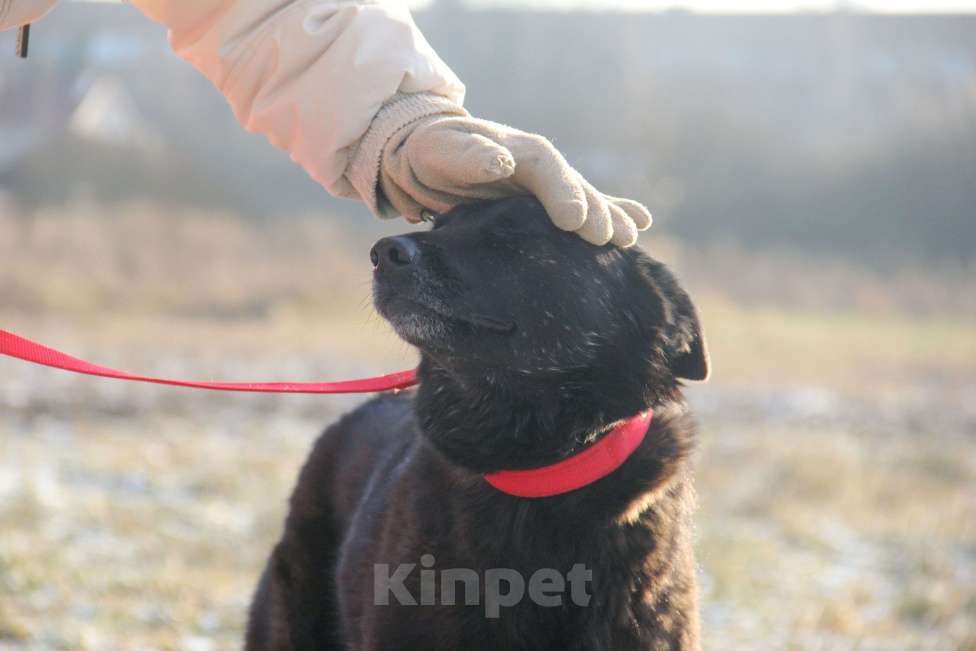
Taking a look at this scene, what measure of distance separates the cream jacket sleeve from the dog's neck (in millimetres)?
586

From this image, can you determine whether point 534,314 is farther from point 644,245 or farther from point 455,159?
point 644,245

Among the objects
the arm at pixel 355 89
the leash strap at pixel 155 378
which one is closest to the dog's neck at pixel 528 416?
the leash strap at pixel 155 378

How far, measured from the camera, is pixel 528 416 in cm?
270

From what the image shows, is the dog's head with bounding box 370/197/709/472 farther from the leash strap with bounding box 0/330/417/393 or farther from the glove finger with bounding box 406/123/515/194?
the leash strap with bounding box 0/330/417/393

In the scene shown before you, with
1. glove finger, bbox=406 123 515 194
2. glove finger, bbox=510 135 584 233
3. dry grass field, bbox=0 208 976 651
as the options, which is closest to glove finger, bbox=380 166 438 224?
glove finger, bbox=406 123 515 194

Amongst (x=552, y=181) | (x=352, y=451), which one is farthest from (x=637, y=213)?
(x=352, y=451)

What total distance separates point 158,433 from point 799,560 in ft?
14.7

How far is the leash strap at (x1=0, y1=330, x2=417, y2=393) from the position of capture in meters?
2.50

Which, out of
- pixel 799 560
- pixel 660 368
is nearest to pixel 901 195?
pixel 799 560

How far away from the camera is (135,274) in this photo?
706 inches

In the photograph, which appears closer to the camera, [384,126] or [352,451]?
[384,126]

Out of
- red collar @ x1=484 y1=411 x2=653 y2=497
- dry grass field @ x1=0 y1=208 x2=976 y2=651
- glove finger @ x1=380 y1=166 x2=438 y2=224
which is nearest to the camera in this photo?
red collar @ x1=484 y1=411 x2=653 y2=497

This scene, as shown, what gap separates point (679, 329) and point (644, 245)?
2747 mm

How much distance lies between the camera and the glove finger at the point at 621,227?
105 inches
